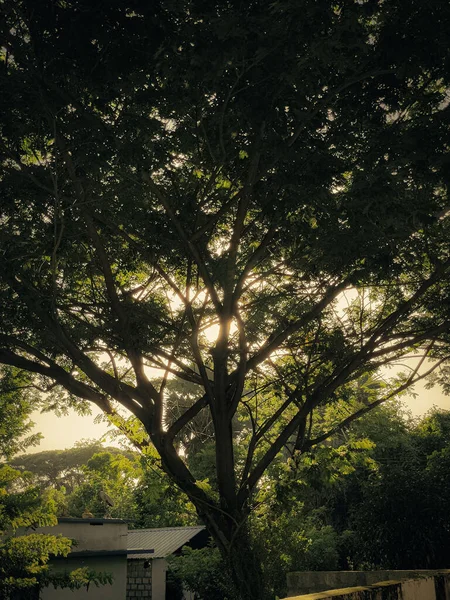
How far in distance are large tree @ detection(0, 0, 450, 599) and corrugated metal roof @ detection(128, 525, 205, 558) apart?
13182 millimetres

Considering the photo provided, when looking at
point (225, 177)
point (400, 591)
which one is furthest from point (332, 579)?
point (225, 177)

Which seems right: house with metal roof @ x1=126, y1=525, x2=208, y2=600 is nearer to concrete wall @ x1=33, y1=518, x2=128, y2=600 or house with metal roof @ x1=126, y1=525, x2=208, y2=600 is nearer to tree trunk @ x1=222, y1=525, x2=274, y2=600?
concrete wall @ x1=33, y1=518, x2=128, y2=600

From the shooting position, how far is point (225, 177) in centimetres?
763

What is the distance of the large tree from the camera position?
16.9 feet

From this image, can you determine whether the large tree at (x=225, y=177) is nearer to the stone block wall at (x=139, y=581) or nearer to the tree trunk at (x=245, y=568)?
the tree trunk at (x=245, y=568)

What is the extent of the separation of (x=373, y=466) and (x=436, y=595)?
6.23 metres

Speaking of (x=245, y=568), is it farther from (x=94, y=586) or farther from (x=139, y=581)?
(x=139, y=581)

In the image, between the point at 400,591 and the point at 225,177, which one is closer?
the point at 400,591

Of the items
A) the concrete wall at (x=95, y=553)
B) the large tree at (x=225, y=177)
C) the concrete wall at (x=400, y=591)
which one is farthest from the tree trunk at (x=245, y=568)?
the concrete wall at (x=95, y=553)

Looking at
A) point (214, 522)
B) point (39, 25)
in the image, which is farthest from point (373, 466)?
point (39, 25)

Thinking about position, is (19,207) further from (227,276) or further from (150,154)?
(227,276)

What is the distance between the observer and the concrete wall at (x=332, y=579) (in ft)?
31.1

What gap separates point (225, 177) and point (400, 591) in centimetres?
566

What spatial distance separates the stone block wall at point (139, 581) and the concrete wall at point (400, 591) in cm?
1896
